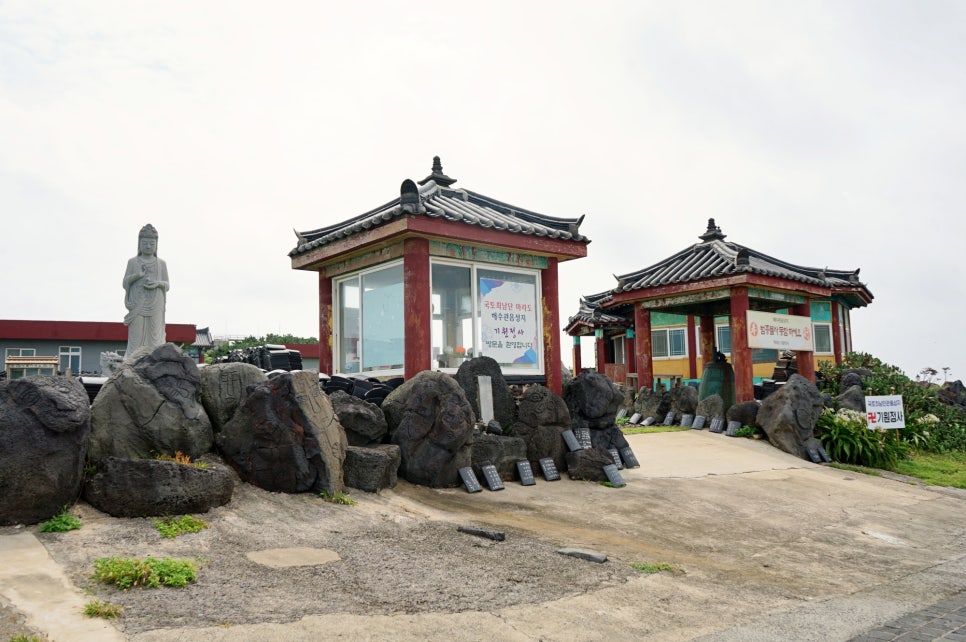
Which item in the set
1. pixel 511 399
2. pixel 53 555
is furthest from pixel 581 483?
pixel 53 555

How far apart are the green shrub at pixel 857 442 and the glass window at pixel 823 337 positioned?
11966 millimetres

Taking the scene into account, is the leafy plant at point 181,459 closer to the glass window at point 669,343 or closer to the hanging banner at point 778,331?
the hanging banner at point 778,331

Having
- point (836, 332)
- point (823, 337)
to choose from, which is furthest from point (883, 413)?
point (823, 337)

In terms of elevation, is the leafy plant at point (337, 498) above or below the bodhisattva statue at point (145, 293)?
below

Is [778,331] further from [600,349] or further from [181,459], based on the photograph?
[181,459]

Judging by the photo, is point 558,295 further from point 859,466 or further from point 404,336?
point 859,466

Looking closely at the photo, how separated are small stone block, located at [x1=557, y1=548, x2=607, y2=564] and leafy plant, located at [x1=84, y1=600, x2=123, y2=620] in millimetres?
3798

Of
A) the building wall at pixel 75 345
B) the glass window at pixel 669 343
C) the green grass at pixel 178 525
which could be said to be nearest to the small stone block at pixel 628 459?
the green grass at pixel 178 525

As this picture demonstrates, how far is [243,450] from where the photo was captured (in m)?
7.70

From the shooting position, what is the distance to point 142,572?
15.6ft

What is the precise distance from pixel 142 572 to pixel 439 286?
7.86m

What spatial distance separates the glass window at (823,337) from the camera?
90.3 feet

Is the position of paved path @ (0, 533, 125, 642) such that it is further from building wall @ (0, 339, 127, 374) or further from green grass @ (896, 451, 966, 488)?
building wall @ (0, 339, 127, 374)

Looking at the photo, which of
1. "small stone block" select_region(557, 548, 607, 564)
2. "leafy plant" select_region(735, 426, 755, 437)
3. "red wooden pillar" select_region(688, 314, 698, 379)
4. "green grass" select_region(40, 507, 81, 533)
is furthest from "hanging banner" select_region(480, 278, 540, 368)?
"red wooden pillar" select_region(688, 314, 698, 379)
